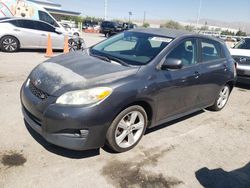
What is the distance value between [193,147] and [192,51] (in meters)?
1.68

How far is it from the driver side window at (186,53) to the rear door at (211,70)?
0.63ft

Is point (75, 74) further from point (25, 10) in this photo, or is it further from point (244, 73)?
point (25, 10)

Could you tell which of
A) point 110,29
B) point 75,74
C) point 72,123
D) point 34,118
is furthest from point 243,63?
point 110,29

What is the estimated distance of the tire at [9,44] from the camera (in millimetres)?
10734

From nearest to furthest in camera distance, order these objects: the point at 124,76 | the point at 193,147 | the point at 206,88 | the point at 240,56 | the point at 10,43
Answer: the point at 124,76, the point at 193,147, the point at 206,88, the point at 240,56, the point at 10,43

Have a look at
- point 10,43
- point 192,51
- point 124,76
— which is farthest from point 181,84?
point 10,43

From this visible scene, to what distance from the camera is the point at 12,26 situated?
1095cm

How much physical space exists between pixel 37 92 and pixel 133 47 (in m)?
1.87

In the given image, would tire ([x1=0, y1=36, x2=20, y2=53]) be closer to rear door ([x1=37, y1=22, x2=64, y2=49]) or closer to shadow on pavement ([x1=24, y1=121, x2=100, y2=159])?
rear door ([x1=37, y1=22, x2=64, y2=49])

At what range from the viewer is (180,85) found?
412 cm

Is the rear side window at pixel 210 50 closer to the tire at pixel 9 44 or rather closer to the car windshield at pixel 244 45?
the car windshield at pixel 244 45

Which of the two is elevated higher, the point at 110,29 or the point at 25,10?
the point at 25,10

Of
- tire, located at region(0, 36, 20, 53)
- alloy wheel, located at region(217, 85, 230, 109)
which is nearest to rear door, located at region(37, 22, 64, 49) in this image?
tire, located at region(0, 36, 20, 53)

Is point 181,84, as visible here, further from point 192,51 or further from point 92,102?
point 92,102
